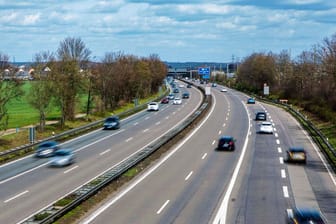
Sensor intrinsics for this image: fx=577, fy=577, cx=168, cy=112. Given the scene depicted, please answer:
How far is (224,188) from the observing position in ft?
107

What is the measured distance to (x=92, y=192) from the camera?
2930 cm

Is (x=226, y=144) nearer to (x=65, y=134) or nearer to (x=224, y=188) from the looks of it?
(x=224, y=188)

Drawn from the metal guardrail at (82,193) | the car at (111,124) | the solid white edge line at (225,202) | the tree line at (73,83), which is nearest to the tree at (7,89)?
the tree line at (73,83)

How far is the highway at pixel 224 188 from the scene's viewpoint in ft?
85.1

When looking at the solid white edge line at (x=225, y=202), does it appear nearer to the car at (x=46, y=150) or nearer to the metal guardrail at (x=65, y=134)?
the car at (x=46, y=150)

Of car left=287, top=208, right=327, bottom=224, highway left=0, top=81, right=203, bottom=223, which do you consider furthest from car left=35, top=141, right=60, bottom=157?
car left=287, top=208, right=327, bottom=224

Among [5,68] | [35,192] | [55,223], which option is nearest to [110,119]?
[5,68]

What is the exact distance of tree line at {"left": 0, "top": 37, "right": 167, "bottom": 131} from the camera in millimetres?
60344

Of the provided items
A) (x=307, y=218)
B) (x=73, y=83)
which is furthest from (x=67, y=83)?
(x=307, y=218)

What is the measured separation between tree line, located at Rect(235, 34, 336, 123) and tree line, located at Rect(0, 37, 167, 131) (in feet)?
99.4

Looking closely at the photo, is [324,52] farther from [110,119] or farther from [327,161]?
[327,161]

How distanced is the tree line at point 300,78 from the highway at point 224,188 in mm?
24497

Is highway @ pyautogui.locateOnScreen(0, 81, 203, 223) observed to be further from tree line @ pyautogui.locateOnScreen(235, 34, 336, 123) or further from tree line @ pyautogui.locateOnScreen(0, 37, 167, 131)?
tree line @ pyautogui.locateOnScreen(235, 34, 336, 123)

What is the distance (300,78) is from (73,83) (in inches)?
2147
